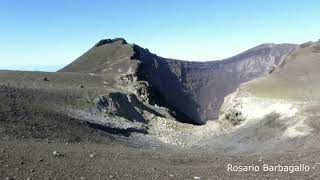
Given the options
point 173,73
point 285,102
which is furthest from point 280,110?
point 173,73

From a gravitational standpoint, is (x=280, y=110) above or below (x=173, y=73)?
below

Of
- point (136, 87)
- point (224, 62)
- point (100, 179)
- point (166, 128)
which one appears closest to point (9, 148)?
point (100, 179)

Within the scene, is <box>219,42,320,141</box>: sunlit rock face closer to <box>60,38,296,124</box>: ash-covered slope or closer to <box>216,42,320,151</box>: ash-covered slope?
<box>216,42,320,151</box>: ash-covered slope

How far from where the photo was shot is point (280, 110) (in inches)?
1277

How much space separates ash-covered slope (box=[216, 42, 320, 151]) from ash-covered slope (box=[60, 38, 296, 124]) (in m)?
18.9

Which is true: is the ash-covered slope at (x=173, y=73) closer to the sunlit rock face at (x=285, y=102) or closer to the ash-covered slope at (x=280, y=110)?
the sunlit rock face at (x=285, y=102)

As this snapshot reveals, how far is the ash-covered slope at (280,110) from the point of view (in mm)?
27766

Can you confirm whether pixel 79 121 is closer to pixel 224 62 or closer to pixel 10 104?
pixel 10 104

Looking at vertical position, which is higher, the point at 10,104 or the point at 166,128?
the point at 10,104

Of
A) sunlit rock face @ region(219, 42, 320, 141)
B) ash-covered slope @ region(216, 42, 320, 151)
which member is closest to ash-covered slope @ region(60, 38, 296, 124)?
sunlit rock face @ region(219, 42, 320, 141)

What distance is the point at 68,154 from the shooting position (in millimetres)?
15945

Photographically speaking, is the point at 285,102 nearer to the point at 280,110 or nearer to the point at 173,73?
the point at 280,110

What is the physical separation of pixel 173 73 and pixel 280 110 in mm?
103317

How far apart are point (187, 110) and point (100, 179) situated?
115282mm
